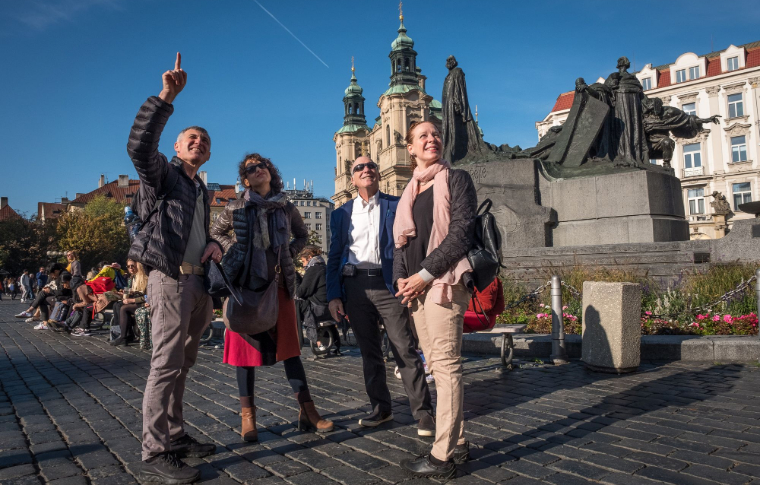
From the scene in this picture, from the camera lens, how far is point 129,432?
14.1ft

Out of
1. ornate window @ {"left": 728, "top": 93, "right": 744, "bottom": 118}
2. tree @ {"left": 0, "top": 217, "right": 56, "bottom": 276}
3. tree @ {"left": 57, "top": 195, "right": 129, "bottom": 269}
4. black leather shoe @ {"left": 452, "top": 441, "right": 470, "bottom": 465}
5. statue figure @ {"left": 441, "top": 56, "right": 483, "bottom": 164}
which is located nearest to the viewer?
black leather shoe @ {"left": 452, "top": 441, "right": 470, "bottom": 465}

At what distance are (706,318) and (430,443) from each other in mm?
5548

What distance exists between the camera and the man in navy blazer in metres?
4.11

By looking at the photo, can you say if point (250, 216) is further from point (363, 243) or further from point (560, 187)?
point (560, 187)

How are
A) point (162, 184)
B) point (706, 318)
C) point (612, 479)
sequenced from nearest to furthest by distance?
1. point (612, 479)
2. point (162, 184)
3. point (706, 318)

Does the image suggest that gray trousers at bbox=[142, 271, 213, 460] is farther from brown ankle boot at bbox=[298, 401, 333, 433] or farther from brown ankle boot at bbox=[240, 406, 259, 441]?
brown ankle boot at bbox=[298, 401, 333, 433]

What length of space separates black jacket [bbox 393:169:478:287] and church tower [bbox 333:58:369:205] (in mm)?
102400

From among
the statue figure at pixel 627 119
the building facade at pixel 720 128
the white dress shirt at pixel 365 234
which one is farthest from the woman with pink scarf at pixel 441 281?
the building facade at pixel 720 128

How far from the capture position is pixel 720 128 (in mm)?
52375

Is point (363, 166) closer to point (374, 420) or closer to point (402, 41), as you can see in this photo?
point (374, 420)

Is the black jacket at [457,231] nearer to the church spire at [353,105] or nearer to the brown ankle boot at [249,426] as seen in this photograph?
the brown ankle boot at [249,426]

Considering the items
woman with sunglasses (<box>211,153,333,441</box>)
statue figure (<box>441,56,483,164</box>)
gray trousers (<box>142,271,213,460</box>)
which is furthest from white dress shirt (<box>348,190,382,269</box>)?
statue figure (<box>441,56,483,164</box>)

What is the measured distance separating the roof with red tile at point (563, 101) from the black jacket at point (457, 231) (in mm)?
64834

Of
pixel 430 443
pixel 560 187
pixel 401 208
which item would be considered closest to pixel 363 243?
pixel 401 208
